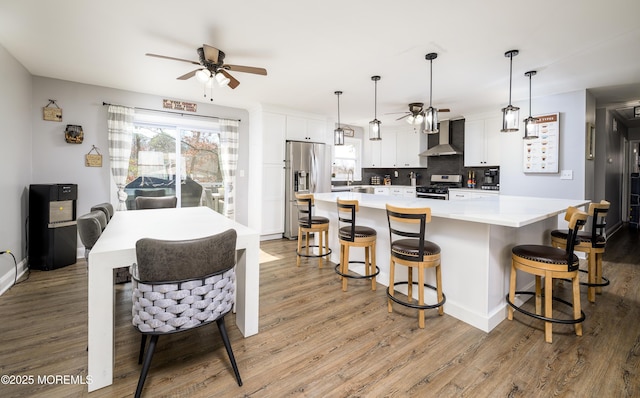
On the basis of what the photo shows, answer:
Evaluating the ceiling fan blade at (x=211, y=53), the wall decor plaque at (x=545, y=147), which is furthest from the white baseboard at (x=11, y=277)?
the wall decor plaque at (x=545, y=147)

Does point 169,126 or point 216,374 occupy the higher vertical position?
point 169,126

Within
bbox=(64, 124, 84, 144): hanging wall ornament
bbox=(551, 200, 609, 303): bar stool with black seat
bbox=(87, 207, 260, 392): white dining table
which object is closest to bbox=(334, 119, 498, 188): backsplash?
bbox=(551, 200, 609, 303): bar stool with black seat

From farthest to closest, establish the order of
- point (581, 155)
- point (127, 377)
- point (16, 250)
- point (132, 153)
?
point (132, 153), point (581, 155), point (16, 250), point (127, 377)

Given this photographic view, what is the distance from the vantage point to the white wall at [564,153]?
400 centimetres

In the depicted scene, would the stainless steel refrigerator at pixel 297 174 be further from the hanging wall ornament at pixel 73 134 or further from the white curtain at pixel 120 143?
the hanging wall ornament at pixel 73 134

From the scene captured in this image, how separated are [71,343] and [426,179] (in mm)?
6713

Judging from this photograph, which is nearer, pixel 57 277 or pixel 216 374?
pixel 216 374

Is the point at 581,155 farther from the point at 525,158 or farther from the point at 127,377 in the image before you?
the point at 127,377

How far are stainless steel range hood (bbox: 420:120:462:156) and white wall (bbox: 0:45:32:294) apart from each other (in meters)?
6.56

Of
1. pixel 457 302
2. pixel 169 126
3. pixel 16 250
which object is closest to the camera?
pixel 457 302

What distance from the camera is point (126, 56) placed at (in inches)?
120

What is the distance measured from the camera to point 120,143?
164 inches

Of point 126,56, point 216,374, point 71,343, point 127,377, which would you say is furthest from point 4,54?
point 216,374

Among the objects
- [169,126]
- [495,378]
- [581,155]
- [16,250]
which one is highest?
[169,126]
